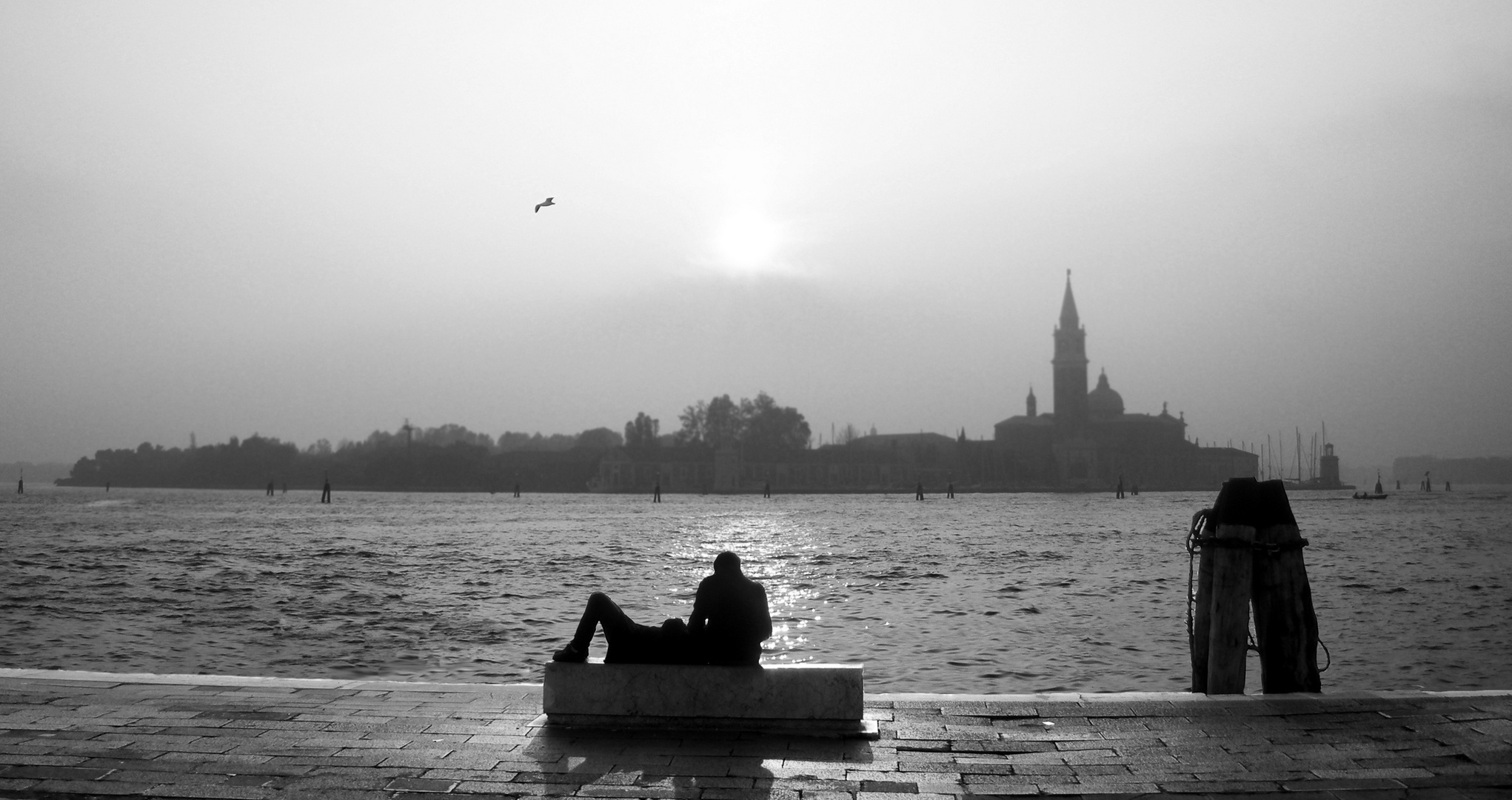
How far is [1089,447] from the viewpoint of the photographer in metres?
137

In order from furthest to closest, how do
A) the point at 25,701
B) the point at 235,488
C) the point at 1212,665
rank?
the point at 235,488
the point at 1212,665
the point at 25,701

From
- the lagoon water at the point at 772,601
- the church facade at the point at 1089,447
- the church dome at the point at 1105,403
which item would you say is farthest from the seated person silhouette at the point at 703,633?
the church dome at the point at 1105,403

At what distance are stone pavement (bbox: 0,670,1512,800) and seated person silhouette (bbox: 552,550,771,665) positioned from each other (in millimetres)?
384

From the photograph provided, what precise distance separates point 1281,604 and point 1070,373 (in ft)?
440

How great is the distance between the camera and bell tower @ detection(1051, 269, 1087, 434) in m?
136

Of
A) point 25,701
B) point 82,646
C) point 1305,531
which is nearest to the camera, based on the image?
point 25,701

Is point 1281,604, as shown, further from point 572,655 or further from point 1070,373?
point 1070,373

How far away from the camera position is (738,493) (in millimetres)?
128625

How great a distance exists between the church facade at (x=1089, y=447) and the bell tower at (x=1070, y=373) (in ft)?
0.28

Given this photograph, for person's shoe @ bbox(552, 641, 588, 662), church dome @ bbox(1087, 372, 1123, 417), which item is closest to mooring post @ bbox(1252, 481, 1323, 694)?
person's shoe @ bbox(552, 641, 588, 662)

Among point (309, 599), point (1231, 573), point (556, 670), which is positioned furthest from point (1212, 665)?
point (309, 599)

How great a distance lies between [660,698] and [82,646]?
32.6 ft

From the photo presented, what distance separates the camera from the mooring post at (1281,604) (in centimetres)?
677

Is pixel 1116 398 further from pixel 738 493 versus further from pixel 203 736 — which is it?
pixel 203 736
